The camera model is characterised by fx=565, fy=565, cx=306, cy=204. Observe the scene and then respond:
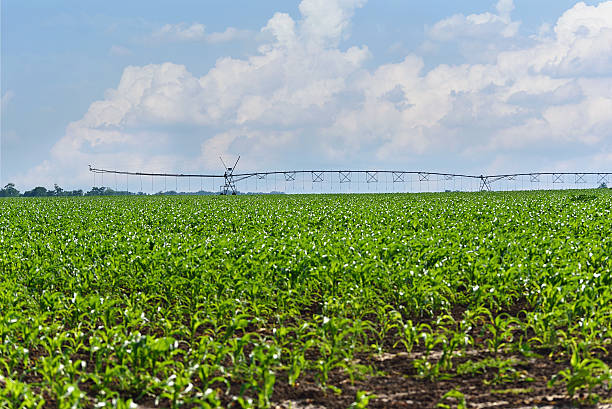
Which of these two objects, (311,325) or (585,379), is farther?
(311,325)

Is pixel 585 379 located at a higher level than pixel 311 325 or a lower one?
lower

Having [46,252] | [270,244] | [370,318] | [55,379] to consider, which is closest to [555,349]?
[370,318]

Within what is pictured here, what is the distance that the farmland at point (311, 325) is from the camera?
18.8 feet

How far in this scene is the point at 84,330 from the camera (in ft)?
28.8

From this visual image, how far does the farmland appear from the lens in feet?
18.8

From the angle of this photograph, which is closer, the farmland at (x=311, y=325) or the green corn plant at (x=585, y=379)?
the green corn plant at (x=585, y=379)

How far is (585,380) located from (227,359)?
3.95 metres

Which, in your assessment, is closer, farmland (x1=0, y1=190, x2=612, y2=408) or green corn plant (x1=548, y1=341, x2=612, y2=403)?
green corn plant (x1=548, y1=341, x2=612, y2=403)

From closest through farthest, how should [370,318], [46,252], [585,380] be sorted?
[585,380], [370,318], [46,252]

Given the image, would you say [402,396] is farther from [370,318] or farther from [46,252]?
[46,252]

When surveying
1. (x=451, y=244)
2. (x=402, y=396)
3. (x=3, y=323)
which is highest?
(x=451, y=244)

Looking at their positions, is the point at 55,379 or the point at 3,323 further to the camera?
the point at 3,323

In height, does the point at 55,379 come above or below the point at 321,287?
below

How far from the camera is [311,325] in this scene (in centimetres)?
782
